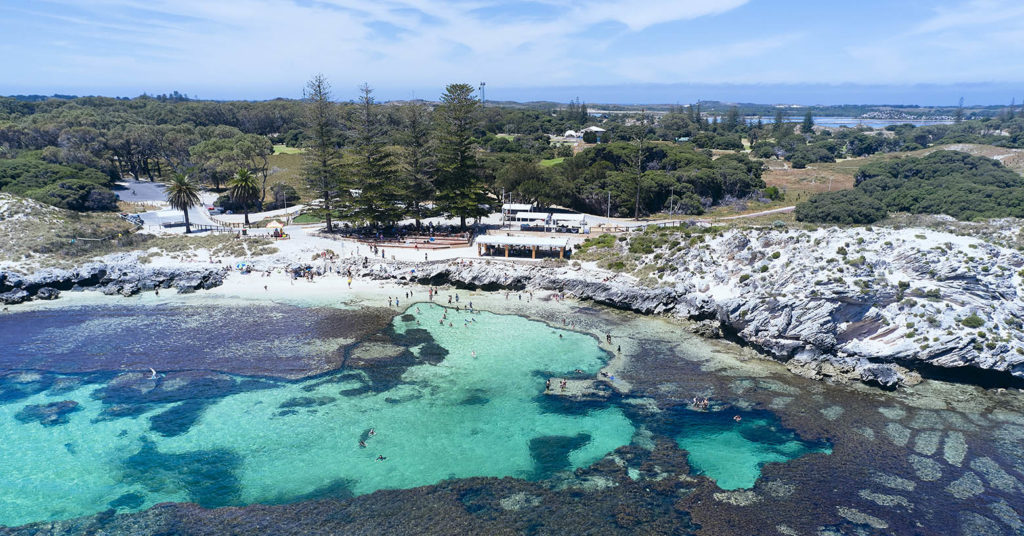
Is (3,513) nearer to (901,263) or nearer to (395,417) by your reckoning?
(395,417)

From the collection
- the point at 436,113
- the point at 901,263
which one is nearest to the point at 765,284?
the point at 901,263

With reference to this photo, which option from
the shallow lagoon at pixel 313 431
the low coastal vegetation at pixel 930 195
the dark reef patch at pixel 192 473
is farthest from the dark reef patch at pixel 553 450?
the low coastal vegetation at pixel 930 195

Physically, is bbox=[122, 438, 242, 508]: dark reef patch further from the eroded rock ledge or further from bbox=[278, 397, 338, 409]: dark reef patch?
the eroded rock ledge

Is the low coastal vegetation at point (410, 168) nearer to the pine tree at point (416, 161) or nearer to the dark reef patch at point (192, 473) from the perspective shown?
the pine tree at point (416, 161)

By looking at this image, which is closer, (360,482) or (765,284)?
(360,482)

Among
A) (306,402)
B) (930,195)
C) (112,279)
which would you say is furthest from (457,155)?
(930,195)

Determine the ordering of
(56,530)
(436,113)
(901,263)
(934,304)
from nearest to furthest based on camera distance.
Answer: (56,530) < (934,304) < (901,263) < (436,113)
